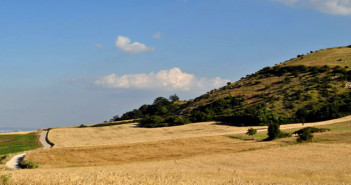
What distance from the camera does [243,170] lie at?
82.9 ft

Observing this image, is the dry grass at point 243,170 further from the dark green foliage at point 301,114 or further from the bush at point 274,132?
the dark green foliage at point 301,114

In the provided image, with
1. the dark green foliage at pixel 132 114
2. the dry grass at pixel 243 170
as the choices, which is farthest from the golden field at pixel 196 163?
the dark green foliage at pixel 132 114

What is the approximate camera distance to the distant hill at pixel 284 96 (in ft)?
247

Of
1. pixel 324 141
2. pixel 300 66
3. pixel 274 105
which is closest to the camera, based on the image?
pixel 324 141

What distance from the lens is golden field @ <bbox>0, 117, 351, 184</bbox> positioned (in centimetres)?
1616

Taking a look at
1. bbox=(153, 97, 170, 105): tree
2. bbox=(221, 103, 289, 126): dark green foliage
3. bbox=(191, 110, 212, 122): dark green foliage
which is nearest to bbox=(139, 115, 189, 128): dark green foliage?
bbox=(191, 110, 212, 122): dark green foliage

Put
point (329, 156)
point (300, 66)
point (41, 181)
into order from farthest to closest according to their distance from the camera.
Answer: point (300, 66), point (329, 156), point (41, 181)

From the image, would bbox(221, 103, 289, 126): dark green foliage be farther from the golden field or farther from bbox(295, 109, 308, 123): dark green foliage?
the golden field

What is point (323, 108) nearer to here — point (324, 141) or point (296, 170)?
point (324, 141)

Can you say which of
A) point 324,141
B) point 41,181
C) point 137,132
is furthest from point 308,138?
point 137,132

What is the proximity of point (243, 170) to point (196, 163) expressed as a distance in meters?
6.27

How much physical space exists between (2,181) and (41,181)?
1836 millimetres

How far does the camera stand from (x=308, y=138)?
40125mm

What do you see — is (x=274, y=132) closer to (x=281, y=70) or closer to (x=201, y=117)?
(x=201, y=117)
